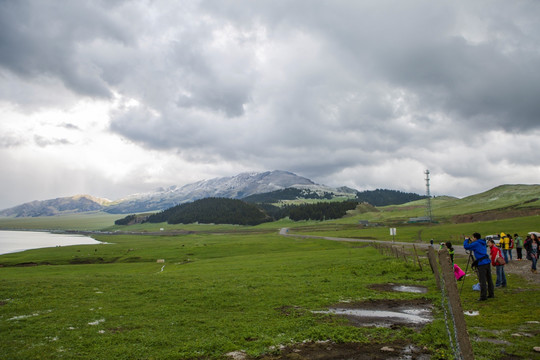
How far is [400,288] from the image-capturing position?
2747 centimetres

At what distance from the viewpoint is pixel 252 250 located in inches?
3575

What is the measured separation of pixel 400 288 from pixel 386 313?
9099 millimetres

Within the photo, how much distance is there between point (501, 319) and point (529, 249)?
22.5m

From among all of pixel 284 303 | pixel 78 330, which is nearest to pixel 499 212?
pixel 284 303

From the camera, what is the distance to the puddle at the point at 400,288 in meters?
25.9

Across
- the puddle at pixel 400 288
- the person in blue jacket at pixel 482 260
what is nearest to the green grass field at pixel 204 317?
the puddle at pixel 400 288

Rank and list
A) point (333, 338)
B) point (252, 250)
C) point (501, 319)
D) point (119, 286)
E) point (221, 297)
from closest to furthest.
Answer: point (333, 338), point (501, 319), point (221, 297), point (119, 286), point (252, 250)

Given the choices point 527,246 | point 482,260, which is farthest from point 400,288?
point 527,246

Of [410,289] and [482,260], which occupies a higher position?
[482,260]

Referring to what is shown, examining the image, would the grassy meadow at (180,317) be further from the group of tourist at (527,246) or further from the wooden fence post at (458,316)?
the group of tourist at (527,246)

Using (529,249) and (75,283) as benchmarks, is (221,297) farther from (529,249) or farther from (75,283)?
(529,249)

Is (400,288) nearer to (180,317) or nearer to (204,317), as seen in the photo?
(204,317)

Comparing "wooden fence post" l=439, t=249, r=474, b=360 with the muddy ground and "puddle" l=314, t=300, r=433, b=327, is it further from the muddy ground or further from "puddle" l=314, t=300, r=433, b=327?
"puddle" l=314, t=300, r=433, b=327

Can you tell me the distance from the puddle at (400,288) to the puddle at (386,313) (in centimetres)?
437
